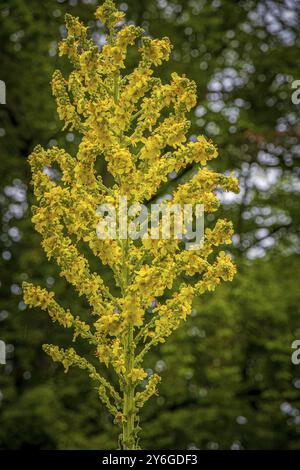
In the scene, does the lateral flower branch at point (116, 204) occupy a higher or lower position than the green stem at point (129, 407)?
higher

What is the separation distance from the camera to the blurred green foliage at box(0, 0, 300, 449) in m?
11.5

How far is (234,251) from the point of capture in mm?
12508

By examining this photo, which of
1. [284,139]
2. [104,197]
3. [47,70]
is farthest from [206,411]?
[104,197]

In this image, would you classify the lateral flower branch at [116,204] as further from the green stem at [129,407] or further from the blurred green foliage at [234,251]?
the blurred green foliage at [234,251]

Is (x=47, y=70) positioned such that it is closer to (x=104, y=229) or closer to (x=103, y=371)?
(x=103, y=371)

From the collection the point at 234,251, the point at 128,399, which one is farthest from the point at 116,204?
the point at 234,251

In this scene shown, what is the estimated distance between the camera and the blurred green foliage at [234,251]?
11539mm

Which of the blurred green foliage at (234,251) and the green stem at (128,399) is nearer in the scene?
the green stem at (128,399)

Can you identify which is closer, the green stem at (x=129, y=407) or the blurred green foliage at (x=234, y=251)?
the green stem at (x=129, y=407)

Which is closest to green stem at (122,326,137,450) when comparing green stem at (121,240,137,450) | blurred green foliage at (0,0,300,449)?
green stem at (121,240,137,450)

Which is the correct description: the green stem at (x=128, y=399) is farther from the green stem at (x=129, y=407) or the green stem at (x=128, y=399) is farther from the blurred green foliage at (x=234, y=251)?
the blurred green foliage at (x=234, y=251)

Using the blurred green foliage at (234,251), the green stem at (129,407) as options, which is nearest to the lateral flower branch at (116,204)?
the green stem at (129,407)

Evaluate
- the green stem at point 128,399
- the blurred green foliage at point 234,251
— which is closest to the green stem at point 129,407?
the green stem at point 128,399

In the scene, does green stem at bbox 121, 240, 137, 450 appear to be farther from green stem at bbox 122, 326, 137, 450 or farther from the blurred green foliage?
the blurred green foliage
